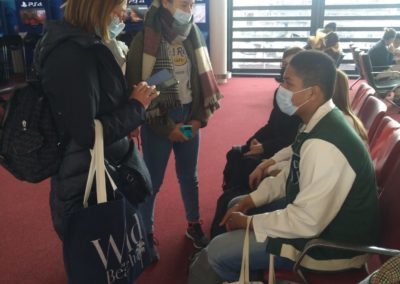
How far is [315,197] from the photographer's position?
1.24 m

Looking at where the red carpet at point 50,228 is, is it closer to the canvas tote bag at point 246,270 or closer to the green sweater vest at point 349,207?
the canvas tote bag at point 246,270

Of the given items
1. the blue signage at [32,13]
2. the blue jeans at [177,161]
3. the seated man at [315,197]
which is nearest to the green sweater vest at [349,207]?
the seated man at [315,197]

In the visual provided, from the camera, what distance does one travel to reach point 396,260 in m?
0.78

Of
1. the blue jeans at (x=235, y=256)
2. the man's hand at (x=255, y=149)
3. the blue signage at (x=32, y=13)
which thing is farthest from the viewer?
the blue signage at (x=32, y=13)

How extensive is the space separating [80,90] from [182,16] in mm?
821

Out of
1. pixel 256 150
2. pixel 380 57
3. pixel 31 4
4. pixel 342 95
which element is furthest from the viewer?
pixel 31 4

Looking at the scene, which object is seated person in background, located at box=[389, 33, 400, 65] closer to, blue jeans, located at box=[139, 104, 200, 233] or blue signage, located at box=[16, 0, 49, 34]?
blue jeans, located at box=[139, 104, 200, 233]

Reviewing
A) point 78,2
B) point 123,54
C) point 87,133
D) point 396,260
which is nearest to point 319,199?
point 396,260

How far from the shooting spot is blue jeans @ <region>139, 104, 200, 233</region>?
2045mm

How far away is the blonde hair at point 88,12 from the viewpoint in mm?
1307

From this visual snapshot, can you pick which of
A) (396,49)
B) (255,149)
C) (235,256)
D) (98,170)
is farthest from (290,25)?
(98,170)

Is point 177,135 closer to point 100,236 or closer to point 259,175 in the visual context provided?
point 259,175

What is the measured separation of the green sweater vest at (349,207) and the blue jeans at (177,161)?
862 mm

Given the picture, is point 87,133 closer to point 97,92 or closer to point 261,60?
point 97,92
